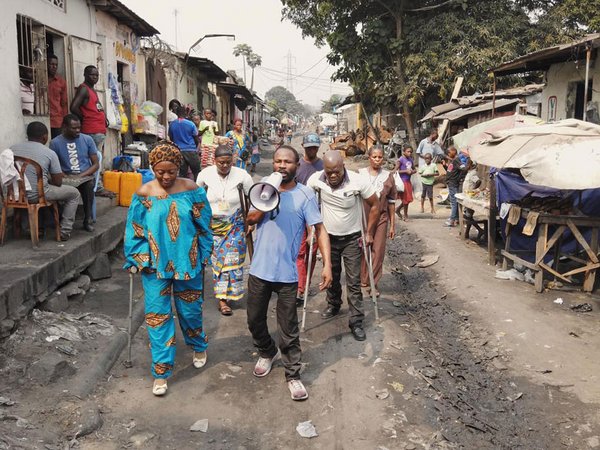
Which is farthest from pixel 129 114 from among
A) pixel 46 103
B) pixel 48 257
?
pixel 48 257

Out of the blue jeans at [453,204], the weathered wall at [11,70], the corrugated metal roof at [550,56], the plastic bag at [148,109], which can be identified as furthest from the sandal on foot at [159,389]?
the plastic bag at [148,109]

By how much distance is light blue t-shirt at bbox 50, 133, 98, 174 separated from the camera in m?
7.40

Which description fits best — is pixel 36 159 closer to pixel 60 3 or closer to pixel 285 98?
pixel 60 3

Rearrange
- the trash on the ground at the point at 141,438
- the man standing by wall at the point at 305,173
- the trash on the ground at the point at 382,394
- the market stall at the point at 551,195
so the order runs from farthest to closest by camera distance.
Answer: the market stall at the point at 551,195
the man standing by wall at the point at 305,173
the trash on the ground at the point at 382,394
the trash on the ground at the point at 141,438

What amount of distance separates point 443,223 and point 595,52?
4476 mm

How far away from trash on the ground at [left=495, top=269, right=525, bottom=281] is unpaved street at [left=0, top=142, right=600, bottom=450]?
3.33 feet

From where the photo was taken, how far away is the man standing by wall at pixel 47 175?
6312mm

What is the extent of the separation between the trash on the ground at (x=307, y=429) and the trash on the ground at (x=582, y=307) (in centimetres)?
396

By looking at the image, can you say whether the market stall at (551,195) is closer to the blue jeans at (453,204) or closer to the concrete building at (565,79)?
the blue jeans at (453,204)

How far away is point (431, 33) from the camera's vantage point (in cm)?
1966

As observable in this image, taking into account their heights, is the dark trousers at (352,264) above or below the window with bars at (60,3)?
below

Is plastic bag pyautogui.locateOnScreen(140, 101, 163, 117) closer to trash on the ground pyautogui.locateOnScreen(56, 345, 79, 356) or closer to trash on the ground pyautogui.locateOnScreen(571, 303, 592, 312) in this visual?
trash on the ground pyautogui.locateOnScreen(56, 345, 79, 356)

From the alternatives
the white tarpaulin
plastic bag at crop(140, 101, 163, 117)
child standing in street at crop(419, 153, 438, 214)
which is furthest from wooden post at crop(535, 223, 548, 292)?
plastic bag at crop(140, 101, 163, 117)

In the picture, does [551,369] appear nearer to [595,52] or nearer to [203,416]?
[203,416]
